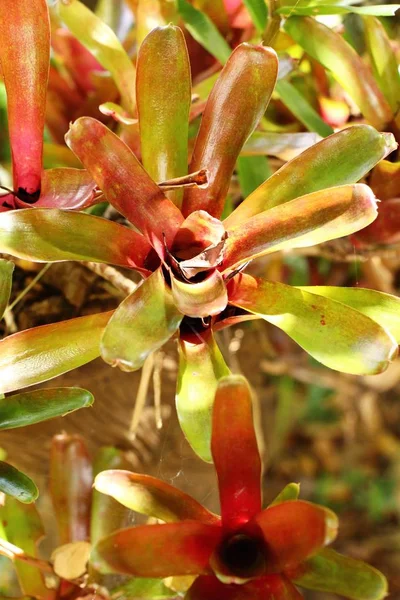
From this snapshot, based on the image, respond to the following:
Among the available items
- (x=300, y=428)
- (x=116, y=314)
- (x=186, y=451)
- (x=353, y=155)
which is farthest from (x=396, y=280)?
(x=116, y=314)

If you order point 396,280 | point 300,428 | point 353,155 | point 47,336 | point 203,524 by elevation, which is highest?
point 353,155

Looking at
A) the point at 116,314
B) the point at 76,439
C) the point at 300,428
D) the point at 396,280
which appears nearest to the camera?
the point at 116,314

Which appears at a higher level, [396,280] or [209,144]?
[209,144]

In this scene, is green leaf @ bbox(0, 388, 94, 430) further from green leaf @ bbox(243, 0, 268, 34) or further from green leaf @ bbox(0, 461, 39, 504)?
green leaf @ bbox(243, 0, 268, 34)

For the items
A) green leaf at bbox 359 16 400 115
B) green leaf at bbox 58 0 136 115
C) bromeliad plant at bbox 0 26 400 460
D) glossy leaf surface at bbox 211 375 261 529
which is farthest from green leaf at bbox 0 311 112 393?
green leaf at bbox 359 16 400 115

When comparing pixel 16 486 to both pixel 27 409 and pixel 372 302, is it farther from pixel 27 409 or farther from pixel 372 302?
pixel 372 302

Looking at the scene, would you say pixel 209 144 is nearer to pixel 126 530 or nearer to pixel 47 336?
pixel 47 336

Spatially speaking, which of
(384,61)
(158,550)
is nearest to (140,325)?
(158,550)
